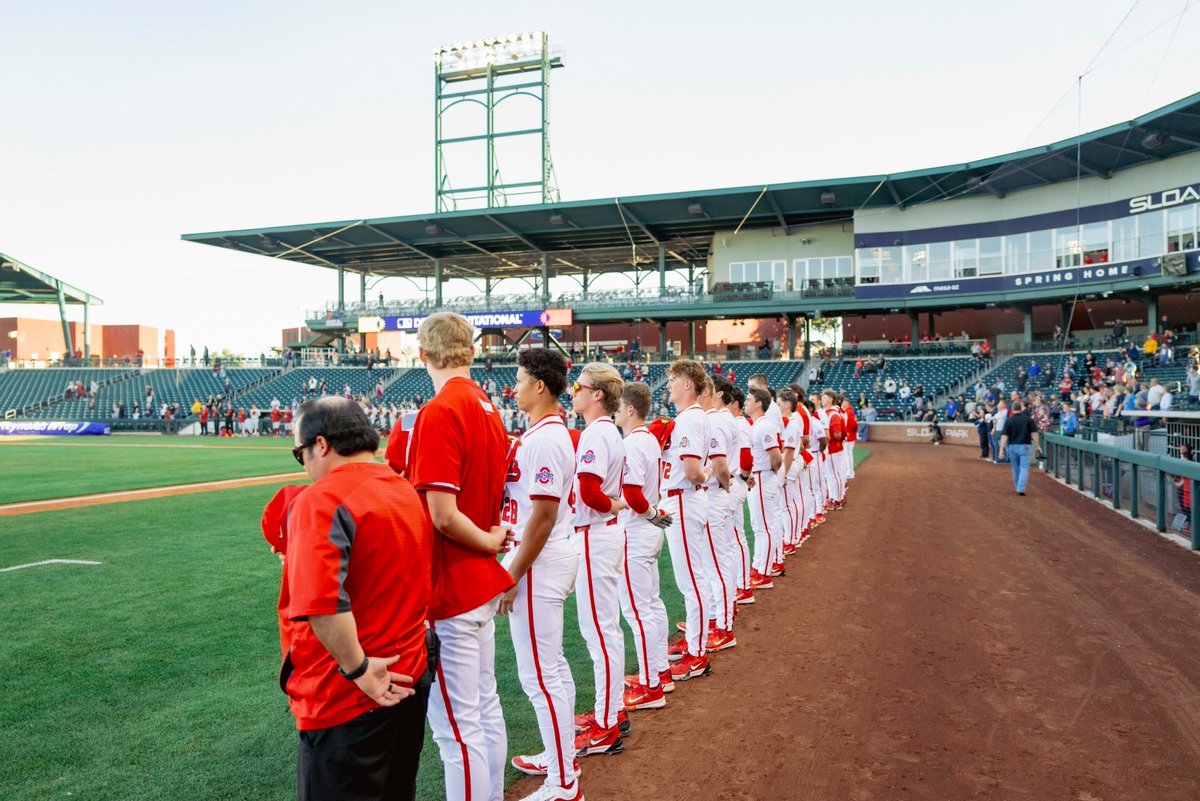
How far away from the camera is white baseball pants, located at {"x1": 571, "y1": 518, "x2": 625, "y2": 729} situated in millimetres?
4195

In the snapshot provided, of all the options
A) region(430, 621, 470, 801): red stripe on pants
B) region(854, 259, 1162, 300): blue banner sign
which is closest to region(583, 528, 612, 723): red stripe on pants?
region(430, 621, 470, 801): red stripe on pants

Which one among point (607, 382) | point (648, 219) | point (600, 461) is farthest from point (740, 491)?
point (648, 219)

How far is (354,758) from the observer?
88.0 inches

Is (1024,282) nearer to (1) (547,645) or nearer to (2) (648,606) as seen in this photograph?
(2) (648,606)

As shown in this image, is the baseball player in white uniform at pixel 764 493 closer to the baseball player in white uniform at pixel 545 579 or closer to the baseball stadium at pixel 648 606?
the baseball stadium at pixel 648 606

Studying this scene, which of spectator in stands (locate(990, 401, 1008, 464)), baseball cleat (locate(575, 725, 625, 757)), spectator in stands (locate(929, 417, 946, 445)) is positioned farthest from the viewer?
spectator in stands (locate(929, 417, 946, 445))

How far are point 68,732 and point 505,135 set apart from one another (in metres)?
45.8

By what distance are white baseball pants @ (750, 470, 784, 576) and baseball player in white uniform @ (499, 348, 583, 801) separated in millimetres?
4645

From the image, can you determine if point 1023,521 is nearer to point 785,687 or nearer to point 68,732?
point 785,687

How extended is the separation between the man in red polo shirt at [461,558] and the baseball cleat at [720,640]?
324cm

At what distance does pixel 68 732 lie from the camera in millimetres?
4258

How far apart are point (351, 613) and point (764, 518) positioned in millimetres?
6437

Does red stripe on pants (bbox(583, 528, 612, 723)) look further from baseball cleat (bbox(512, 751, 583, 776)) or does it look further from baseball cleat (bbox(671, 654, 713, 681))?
baseball cleat (bbox(671, 654, 713, 681))

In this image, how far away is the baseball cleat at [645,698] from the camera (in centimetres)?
480
